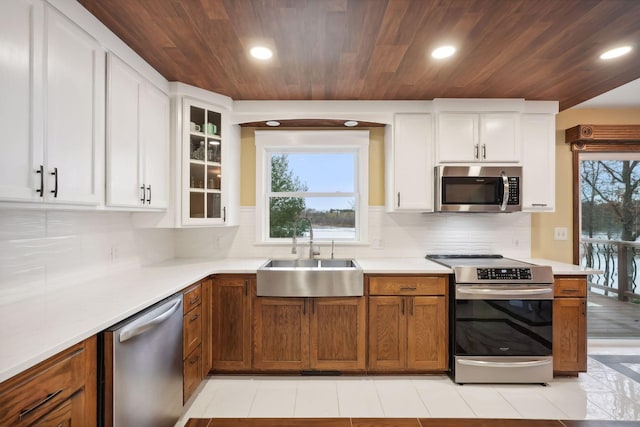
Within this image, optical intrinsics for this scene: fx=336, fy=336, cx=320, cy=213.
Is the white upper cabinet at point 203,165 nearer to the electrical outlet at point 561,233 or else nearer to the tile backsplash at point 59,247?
the tile backsplash at point 59,247

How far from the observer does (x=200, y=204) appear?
9.34 ft

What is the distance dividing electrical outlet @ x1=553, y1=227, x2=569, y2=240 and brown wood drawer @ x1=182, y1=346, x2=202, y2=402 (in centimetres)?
343

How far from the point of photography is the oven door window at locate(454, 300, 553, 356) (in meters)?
2.57

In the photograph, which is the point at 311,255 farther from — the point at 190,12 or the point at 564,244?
the point at 564,244

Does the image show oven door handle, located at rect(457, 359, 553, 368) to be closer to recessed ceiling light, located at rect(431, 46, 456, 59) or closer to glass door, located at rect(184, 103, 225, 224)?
recessed ceiling light, located at rect(431, 46, 456, 59)

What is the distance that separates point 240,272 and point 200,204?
689 mm

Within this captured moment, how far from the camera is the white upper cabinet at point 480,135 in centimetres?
298

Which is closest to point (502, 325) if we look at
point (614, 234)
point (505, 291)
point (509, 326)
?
point (509, 326)

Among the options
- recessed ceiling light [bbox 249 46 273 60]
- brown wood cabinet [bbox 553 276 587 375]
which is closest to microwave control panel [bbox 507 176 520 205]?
brown wood cabinet [bbox 553 276 587 375]

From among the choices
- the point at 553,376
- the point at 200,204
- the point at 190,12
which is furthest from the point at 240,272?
the point at 553,376

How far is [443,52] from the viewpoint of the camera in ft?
6.98

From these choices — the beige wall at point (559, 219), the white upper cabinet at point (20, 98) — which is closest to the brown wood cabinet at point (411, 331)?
the beige wall at point (559, 219)

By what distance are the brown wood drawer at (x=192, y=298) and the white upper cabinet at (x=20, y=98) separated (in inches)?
41.5

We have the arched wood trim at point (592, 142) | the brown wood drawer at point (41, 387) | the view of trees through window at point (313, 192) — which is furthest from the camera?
the view of trees through window at point (313, 192)
